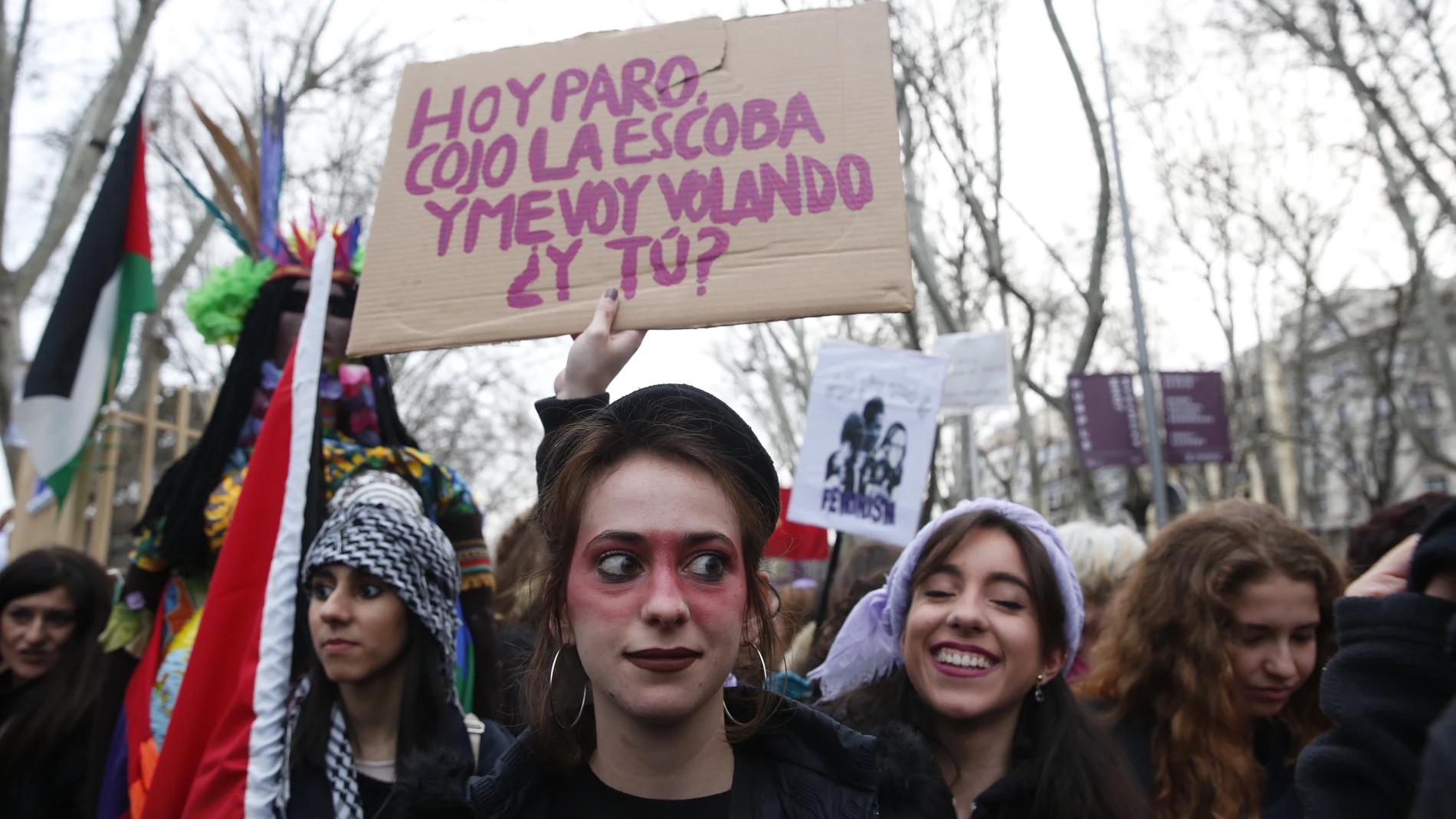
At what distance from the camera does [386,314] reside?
75.9 inches

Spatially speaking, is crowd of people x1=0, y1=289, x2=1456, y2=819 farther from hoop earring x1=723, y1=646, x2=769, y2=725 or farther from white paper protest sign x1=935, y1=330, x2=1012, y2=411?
white paper protest sign x1=935, y1=330, x2=1012, y2=411

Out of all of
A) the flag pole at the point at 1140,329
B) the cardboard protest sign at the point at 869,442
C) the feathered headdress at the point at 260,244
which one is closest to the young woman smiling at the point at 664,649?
the feathered headdress at the point at 260,244

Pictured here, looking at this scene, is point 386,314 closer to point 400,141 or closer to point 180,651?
point 400,141

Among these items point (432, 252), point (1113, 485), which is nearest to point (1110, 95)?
point (432, 252)

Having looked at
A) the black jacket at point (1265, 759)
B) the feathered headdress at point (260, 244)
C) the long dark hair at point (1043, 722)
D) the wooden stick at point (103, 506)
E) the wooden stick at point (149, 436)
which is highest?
the feathered headdress at point (260, 244)

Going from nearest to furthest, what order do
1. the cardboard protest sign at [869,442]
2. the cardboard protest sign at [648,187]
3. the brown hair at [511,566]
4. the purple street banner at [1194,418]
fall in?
the cardboard protest sign at [648,187] → the brown hair at [511,566] → the cardboard protest sign at [869,442] → the purple street banner at [1194,418]

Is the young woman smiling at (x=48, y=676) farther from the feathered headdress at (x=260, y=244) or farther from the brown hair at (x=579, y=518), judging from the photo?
the brown hair at (x=579, y=518)

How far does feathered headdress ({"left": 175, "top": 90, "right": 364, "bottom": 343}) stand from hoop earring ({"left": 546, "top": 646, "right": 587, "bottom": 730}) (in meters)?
1.82

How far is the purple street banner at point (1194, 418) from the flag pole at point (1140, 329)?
212mm

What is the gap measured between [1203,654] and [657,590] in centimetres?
177

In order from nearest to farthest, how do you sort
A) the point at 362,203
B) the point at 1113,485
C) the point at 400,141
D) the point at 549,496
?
the point at 549,496 < the point at 400,141 < the point at 362,203 < the point at 1113,485

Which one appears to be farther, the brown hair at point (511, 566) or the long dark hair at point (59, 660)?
the brown hair at point (511, 566)

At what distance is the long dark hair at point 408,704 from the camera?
2.20 meters

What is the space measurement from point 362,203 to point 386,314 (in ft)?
38.6
